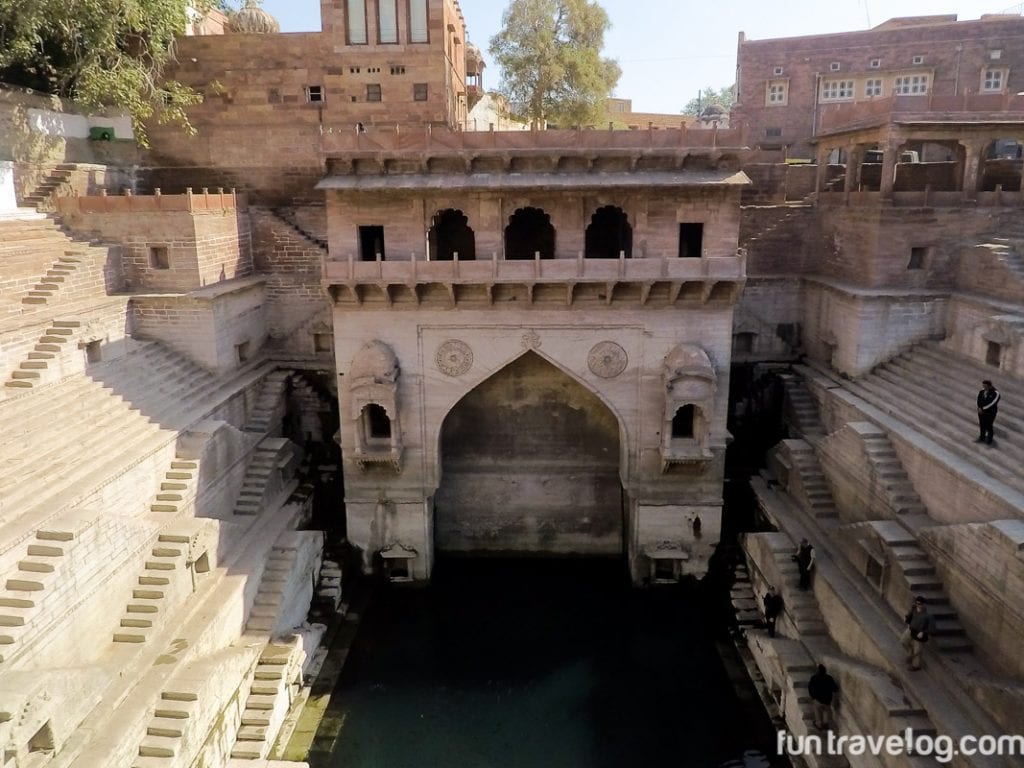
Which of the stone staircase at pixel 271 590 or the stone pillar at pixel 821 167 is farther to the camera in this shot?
the stone pillar at pixel 821 167

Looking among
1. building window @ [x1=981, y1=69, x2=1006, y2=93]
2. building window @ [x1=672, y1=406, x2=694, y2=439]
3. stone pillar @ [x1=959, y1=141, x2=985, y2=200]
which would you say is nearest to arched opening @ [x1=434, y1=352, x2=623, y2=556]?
building window @ [x1=672, y1=406, x2=694, y2=439]

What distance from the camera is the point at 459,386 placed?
49.2 feet

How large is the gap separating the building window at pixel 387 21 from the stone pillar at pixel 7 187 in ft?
31.5

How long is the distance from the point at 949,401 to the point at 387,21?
1656cm

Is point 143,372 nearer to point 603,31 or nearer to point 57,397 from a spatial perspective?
point 57,397

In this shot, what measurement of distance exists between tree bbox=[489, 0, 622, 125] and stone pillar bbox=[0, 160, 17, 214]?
13961 millimetres

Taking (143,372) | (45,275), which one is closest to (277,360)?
(143,372)

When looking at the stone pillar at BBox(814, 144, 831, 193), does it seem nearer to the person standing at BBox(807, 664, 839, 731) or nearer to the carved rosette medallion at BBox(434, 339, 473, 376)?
the carved rosette medallion at BBox(434, 339, 473, 376)

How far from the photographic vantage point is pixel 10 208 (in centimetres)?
1667

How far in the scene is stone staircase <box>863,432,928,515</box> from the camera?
1249cm

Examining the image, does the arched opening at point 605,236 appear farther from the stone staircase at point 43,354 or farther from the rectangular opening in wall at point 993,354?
the stone staircase at point 43,354

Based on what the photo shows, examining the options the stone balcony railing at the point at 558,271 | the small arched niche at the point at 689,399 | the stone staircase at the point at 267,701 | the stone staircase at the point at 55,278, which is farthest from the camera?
the stone staircase at the point at 55,278

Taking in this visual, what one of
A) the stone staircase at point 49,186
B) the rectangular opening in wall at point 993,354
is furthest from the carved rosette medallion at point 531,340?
the stone staircase at point 49,186

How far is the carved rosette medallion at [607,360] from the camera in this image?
14.7m
